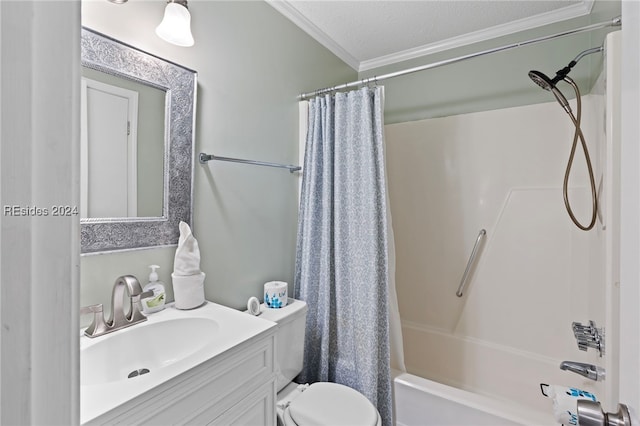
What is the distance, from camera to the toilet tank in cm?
147

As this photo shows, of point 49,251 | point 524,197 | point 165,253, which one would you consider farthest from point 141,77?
point 524,197

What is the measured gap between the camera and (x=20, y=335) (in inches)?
10.2

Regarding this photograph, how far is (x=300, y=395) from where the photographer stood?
146 cm

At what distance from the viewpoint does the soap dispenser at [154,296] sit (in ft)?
3.76

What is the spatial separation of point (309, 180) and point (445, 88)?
4.30ft

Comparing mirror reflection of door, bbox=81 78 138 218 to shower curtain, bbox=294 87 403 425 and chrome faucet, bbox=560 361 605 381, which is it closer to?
shower curtain, bbox=294 87 403 425

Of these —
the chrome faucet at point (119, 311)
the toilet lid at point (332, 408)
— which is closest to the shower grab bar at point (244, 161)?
the chrome faucet at point (119, 311)

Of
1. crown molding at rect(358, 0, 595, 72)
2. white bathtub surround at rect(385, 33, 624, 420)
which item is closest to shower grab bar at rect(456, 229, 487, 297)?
white bathtub surround at rect(385, 33, 624, 420)

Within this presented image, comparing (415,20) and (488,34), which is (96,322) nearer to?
(415,20)

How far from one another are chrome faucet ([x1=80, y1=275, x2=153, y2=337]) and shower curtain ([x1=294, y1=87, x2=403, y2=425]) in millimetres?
921

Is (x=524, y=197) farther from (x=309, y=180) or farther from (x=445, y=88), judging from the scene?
(x=309, y=180)

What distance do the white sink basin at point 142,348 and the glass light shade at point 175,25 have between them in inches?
41.3

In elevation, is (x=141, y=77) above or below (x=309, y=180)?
above

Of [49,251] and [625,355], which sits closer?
[49,251]
